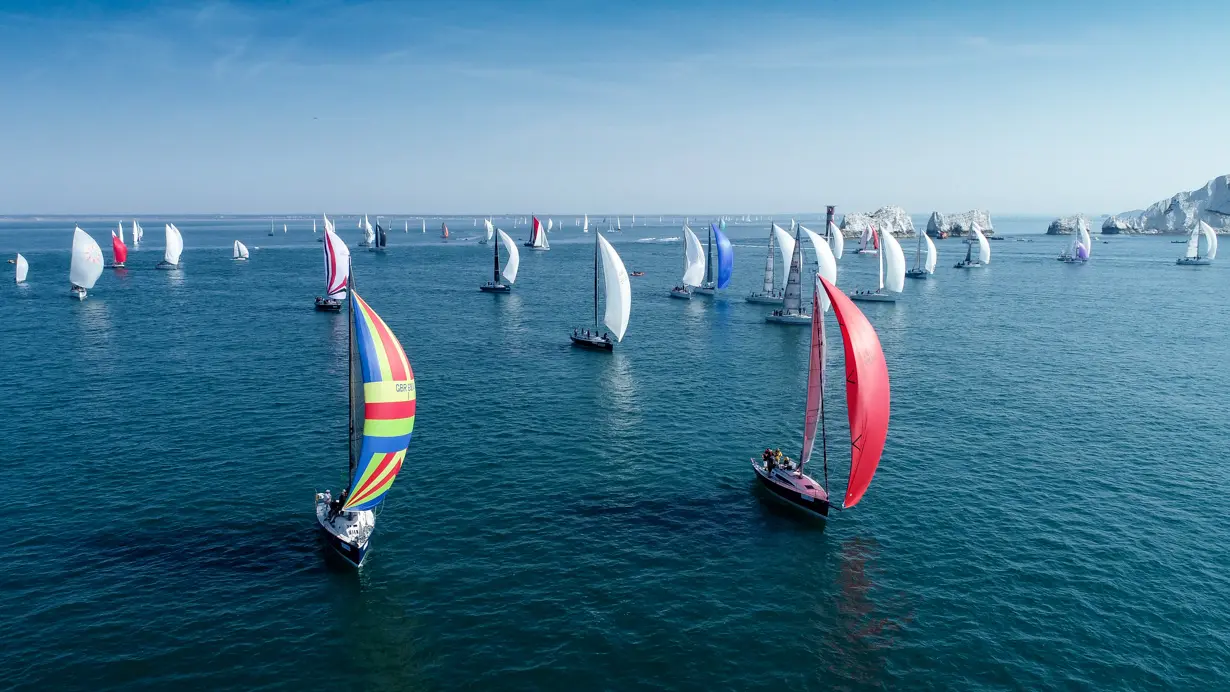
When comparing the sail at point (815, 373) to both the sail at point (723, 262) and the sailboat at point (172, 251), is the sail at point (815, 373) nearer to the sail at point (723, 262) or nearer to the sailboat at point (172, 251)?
the sail at point (723, 262)

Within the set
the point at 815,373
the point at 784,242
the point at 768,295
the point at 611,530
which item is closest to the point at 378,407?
the point at 611,530

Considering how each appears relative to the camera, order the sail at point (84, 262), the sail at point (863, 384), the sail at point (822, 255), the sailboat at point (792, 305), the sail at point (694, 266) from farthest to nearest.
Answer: the sail at point (694, 266), the sail at point (84, 262), the sailboat at point (792, 305), the sail at point (822, 255), the sail at point (863, 384)

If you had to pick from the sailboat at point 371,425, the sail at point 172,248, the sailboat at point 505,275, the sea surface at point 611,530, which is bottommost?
the sea surface at point 611,530

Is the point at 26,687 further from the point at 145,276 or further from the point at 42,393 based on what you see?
the point at 145,276

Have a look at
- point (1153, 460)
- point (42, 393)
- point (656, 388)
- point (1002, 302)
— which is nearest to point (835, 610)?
point (1153, 460)

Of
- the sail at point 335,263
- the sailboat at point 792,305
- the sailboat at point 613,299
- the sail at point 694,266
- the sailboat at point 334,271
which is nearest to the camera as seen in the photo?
the sailboat at point 613,299

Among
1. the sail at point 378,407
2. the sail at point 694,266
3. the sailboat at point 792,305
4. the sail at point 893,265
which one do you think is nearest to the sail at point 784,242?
the sailboat at point 792,305

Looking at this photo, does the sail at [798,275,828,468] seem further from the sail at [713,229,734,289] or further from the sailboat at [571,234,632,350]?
the sail at [713,229,734,289]
